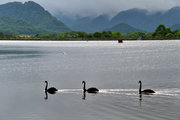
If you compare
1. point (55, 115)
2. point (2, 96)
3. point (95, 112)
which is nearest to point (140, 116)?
point (95, 112)

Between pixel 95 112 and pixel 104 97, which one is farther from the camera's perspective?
pixel 104 97

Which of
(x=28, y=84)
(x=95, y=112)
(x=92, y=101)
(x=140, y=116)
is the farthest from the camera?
(x=28, y=84)

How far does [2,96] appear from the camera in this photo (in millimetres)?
36438

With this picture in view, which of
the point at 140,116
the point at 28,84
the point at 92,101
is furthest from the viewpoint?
the point at 28,84

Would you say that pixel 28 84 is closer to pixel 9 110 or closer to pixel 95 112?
pixel 9 110

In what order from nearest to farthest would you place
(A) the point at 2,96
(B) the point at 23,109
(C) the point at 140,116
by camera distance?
(C) the point at 140,116, (B) the point at 23,109, (A) the point at 2,96

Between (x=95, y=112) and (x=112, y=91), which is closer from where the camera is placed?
(x=95, y=112)

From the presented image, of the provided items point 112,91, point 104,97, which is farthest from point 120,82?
point 104,97

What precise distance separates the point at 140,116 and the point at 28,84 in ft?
83.3

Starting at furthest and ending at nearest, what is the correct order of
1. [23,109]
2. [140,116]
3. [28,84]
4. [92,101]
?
[28,84]
[92,101]
[23,109]
[140,116]

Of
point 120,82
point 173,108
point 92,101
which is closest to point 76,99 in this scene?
point 92,101

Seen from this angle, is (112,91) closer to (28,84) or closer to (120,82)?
(120,82)

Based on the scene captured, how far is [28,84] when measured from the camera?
46.7m

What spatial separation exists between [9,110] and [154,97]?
16.3 meters
